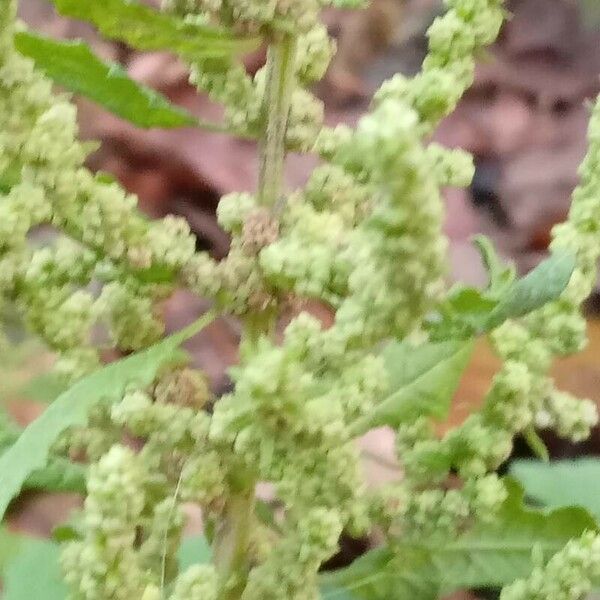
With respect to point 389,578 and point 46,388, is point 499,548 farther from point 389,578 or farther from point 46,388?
point 46,388

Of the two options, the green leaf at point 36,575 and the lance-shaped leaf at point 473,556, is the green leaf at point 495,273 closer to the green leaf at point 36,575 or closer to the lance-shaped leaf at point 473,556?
the lance-shaped leaf at point 473,556

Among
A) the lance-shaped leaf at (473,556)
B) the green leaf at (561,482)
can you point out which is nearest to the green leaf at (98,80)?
the lance-shaped leaf at (473,556)

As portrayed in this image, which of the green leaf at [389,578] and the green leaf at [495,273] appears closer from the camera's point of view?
the green leaf at [495,273]

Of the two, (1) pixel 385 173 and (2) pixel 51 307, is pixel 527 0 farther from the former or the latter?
(1) pixel 385 173

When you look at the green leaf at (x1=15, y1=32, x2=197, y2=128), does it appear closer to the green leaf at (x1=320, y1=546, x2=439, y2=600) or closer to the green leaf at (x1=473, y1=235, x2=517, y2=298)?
the green leaf at (x1=473, y1=235, x2=517, y2=298)

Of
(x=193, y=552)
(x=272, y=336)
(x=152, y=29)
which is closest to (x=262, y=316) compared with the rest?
(x=272, y=336)

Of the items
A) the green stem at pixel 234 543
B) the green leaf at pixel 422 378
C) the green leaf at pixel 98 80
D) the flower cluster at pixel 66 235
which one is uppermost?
the green leaf at pixel 98 80

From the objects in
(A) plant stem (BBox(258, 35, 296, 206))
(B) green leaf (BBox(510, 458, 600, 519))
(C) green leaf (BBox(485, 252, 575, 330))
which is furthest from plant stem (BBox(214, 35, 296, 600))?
(B) green leaf (BBox(510, 458, 600, 519))
